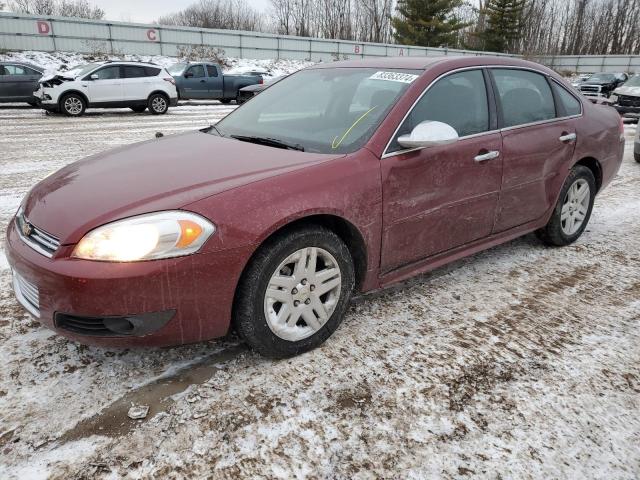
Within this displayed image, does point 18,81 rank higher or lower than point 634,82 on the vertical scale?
lower

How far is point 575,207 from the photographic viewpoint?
4293mm

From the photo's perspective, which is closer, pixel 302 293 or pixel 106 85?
pixel 302 293

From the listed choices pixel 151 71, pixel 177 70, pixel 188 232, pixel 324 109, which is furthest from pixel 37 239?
pixel 177 70

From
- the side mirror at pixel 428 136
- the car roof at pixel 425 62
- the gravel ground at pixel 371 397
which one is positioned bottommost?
the gravel ground at pixel 371 397

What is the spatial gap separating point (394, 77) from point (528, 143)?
119 cm

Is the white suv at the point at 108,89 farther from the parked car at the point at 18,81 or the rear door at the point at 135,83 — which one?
the parked car at the point at 18,81

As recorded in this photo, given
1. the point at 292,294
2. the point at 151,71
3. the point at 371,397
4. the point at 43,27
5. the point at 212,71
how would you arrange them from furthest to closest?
the point at 43,27 → the point at 212,71 → the point at 151,71 → the point at 292,294 → the point at 371,397

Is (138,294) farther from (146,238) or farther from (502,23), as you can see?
(502,23)

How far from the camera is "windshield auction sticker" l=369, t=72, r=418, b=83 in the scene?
309cm

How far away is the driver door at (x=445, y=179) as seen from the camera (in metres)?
2.84

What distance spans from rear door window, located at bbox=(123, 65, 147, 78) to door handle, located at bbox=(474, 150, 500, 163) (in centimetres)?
1351

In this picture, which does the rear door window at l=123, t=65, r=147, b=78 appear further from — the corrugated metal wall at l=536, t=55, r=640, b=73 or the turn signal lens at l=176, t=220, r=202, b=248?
the corrugated metal wall at l=536, t=55, r=640, b=73

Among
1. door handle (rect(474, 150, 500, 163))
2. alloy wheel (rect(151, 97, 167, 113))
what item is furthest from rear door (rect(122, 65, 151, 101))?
door handle (rect(474, 150, 500, 163))

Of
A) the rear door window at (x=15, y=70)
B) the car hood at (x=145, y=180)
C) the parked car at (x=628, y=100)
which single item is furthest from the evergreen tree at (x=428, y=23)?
the car hood at (x=145, y=180)
